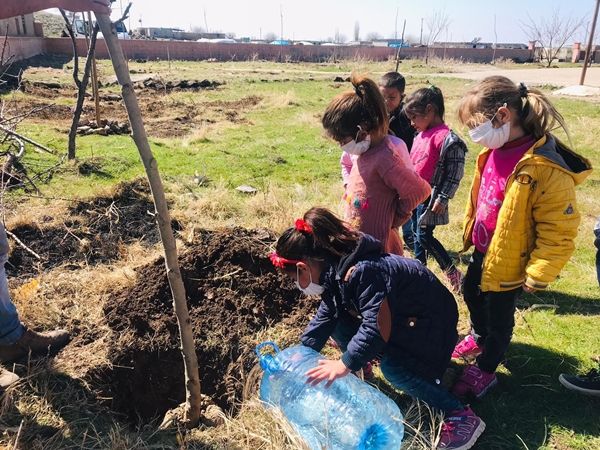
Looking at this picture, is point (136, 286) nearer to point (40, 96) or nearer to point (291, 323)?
point (291, 323)

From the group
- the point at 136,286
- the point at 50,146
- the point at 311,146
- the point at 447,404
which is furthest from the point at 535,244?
the point at 50,146

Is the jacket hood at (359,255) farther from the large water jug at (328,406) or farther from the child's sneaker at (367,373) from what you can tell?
the child's sneaker at (367,373)

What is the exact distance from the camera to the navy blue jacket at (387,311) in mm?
2068

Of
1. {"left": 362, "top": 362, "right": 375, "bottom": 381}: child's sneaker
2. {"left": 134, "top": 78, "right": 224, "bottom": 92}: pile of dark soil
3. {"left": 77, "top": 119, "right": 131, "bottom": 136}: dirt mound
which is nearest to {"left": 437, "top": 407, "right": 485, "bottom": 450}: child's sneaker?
{"left": 362, "top": 362, "right": 375, "bottom": 381}: child's sneaker

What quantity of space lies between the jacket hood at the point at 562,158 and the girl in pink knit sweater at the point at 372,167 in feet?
2.12

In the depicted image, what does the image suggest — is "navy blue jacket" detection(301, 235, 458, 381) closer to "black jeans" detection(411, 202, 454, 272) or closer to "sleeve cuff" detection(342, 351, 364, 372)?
"sleeve cuff" detection(342, 351, 364, 372)

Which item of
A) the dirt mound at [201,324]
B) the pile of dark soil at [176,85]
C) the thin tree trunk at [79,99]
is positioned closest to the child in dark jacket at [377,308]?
the dirt mound at [201,324]

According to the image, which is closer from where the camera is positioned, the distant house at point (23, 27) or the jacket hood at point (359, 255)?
the jacket hood at point (359, 255)

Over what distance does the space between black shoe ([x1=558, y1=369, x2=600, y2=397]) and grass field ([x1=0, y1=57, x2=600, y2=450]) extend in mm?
65

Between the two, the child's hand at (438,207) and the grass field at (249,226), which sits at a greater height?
the child's hand at (438,207)

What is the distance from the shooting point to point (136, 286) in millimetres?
3543

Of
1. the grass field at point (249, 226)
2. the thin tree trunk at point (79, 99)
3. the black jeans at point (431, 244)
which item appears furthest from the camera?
the thin tree trunk at point (79, 99)

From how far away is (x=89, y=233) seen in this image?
467cm

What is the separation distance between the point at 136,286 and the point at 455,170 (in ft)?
8.20
